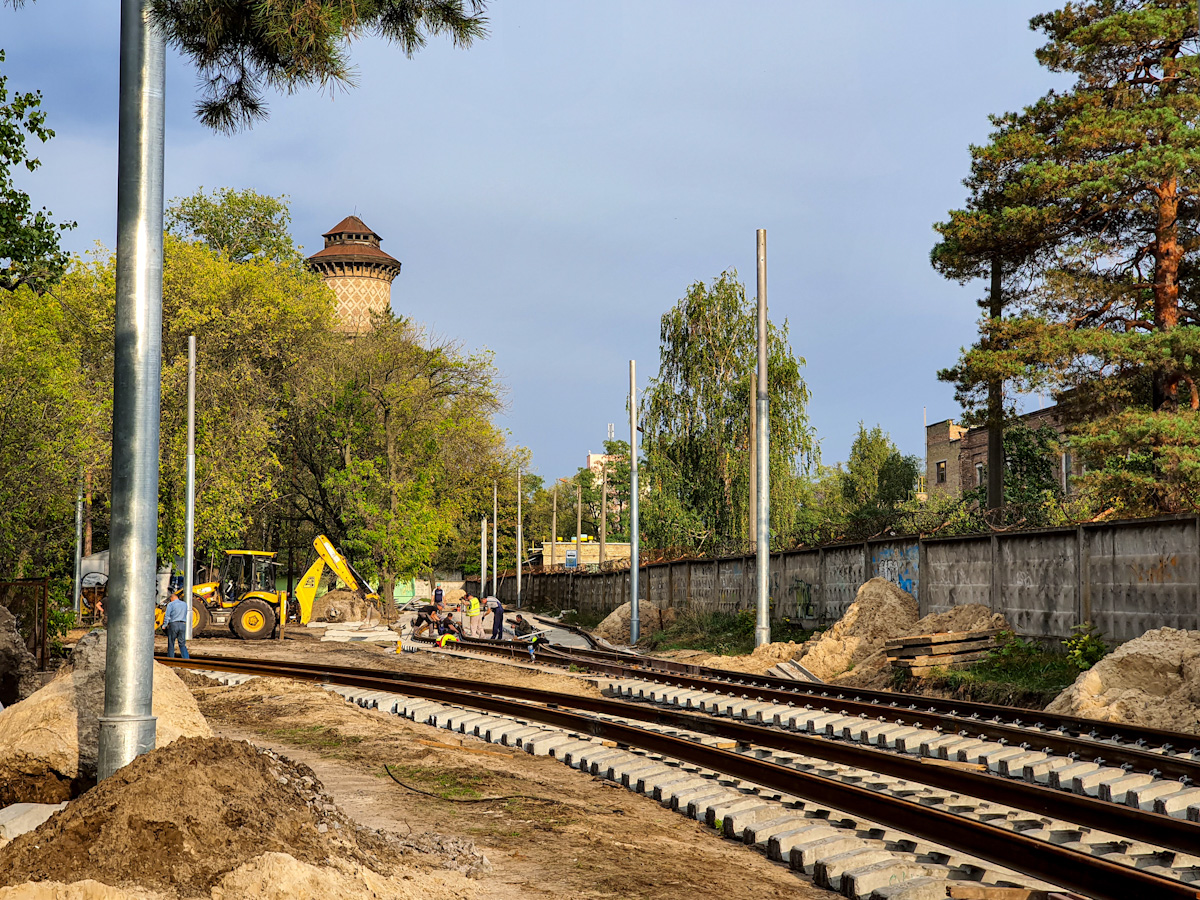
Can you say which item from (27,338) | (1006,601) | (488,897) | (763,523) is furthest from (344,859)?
(27,338)

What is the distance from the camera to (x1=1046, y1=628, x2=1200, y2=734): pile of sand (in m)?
13.4

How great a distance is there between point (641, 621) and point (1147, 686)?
24618 mm

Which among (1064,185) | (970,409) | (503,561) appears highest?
(1064,185)

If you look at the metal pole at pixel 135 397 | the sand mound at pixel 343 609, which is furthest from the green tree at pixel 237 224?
the metal pole at pixel 135 397

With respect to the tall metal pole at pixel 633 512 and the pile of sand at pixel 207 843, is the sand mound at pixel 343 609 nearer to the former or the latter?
the tall metal pole at pixel 633 512

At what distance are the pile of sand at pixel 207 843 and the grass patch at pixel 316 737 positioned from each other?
636 centimetres

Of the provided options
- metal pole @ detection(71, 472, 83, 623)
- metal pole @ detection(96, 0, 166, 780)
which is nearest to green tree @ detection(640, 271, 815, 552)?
metal pole @ detection(71, 472, 83, 623)

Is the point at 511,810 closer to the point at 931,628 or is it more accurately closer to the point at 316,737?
the point at 316,737

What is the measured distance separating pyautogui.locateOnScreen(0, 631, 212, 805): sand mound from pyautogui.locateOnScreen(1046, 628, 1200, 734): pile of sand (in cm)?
1079

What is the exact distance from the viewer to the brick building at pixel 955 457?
195 ft

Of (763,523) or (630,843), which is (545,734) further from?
(763,523)

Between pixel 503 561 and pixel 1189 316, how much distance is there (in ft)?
283

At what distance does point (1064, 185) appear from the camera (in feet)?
79.0

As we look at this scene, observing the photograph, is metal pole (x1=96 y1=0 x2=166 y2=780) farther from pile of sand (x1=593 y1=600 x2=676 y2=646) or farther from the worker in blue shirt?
pile of sand (x1=593 y1=600 x2=676 y2=646)
